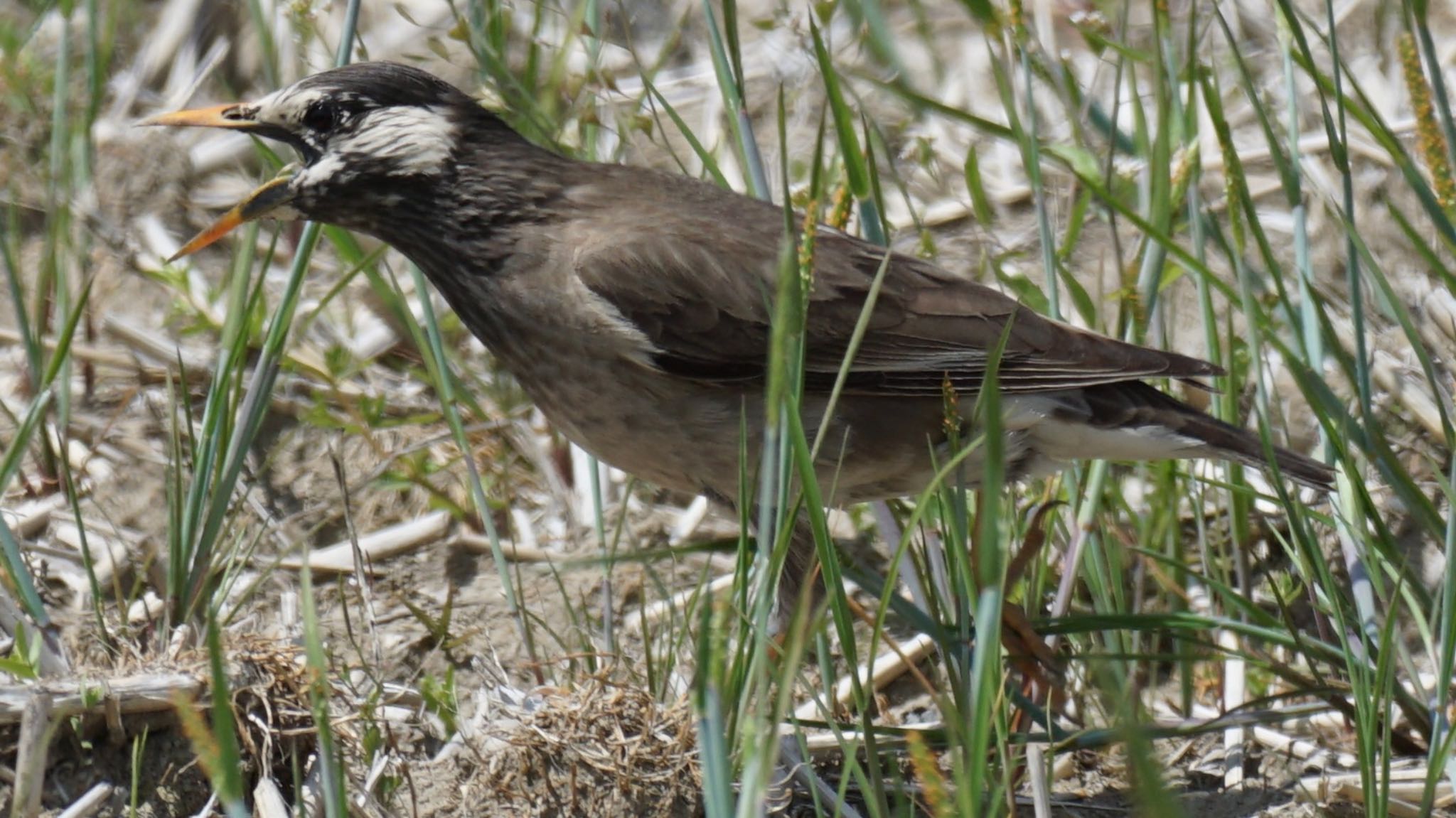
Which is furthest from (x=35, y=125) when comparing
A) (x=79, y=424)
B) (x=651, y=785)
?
(x=651, y=785)

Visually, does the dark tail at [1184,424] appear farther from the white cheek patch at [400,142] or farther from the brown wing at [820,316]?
the white cheek patch at [400,142]

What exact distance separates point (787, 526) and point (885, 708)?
1740mm

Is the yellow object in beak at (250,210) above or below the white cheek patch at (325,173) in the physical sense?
below

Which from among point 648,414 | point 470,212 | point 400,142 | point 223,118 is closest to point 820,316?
point 648,414

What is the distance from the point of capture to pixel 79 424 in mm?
4742

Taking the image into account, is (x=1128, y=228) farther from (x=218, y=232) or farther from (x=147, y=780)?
(x=147, y=780)

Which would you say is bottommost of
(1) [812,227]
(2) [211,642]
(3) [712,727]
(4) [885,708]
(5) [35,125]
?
(4) [885,708]

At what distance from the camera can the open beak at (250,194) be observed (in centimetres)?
363

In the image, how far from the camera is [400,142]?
152 inches

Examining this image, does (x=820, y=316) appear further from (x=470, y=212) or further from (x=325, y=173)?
(x=325, y=173)

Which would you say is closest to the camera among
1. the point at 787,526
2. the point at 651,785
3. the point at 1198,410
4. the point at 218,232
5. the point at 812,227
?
the point at 812,227

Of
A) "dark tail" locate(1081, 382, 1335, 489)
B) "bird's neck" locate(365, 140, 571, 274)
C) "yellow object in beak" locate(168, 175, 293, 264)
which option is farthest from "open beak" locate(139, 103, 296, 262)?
"dark tail" locate(1081, 382, 1335, 489)

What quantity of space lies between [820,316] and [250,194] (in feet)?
4.06

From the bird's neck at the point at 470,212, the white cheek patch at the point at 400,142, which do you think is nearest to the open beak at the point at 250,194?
the white cheek patch at the point at 400,142
